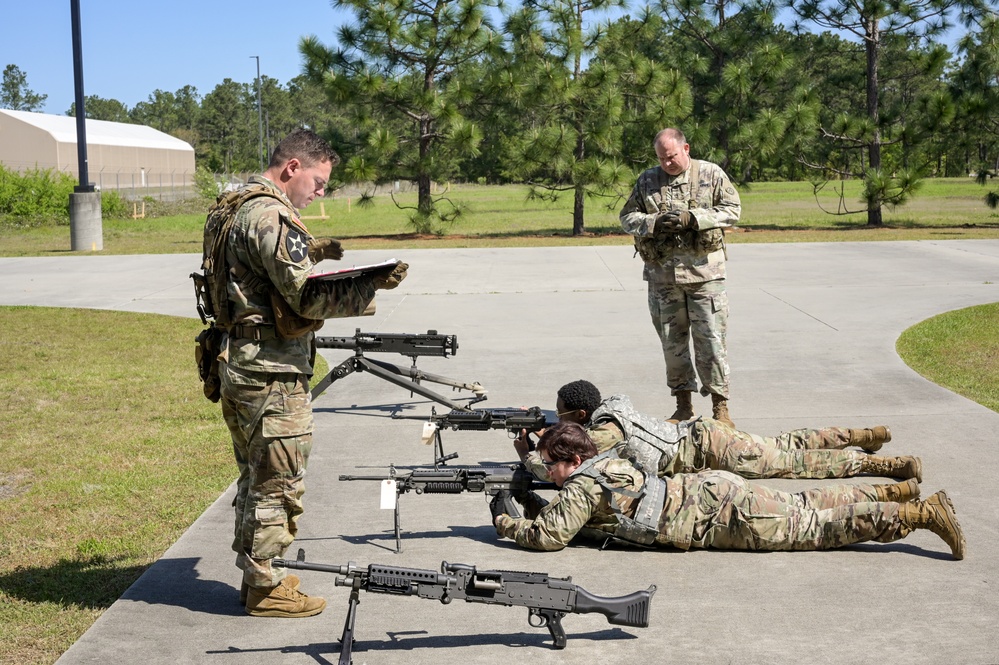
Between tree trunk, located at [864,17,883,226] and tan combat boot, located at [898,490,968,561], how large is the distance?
22.4 metres

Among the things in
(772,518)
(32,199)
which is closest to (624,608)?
(772,518)

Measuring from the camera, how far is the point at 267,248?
391 centimetres

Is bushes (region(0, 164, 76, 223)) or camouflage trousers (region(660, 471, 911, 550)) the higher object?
bushes (region(0, 164, 76, 223))

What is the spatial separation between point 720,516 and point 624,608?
43.9 inches

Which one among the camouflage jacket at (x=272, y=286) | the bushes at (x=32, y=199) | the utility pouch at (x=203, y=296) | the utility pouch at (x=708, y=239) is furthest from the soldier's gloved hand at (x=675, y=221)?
the bushes at (x=32, y=199)

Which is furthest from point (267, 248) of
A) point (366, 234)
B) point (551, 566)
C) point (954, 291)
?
point (366, 234)

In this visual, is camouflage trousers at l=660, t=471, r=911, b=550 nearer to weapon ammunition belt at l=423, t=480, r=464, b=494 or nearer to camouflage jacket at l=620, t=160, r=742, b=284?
weapon ammunition belt at l=423, t=480, r=464, b=494

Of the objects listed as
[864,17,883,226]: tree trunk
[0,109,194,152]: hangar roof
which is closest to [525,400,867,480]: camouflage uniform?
[864,17,883,226]: tree trunk

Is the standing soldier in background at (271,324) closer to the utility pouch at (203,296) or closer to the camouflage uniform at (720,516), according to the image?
the utility pouch at (203,296)

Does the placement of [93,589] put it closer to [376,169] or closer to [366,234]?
[376,169]

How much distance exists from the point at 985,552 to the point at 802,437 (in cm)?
131

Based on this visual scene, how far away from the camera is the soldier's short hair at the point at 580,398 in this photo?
5281mm

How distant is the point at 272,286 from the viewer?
4051 mm

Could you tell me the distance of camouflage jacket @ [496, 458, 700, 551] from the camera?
15.3 feet
